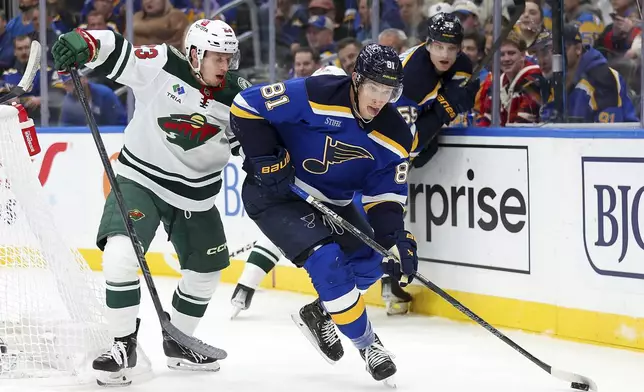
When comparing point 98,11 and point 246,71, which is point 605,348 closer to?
point 246,71

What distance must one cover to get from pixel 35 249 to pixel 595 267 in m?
2.15

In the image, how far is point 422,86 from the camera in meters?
4.73

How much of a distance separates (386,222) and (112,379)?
3.42 ft

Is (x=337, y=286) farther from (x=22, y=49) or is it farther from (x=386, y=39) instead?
(x=22, y=49)

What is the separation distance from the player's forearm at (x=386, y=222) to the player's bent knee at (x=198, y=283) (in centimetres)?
63

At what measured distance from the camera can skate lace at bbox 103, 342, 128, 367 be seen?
3.42 m

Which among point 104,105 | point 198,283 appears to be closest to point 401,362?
point 198,283

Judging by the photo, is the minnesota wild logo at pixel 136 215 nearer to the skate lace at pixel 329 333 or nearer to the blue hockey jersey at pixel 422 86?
the skate lace at pixel 329 333

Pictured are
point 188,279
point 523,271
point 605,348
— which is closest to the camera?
point 188,279

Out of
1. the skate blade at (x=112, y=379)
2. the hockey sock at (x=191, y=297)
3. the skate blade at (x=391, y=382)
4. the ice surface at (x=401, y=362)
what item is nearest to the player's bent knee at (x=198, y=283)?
the hockey sock at (x=191, y=297)

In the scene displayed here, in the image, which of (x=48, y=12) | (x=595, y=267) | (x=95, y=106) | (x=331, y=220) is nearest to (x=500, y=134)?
(x=595, y=267)

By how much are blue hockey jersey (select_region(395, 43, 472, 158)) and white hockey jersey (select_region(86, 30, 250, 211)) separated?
1222 millimetres

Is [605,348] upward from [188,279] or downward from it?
downward

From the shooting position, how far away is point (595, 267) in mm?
4211
